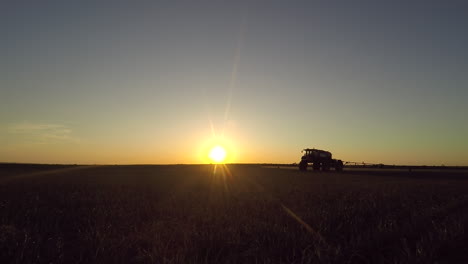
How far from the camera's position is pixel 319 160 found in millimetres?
47500

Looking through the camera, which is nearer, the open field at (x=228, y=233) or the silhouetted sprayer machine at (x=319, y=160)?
the open field at (x=228, y=233)

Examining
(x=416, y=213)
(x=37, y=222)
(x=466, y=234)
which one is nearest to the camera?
(x=466, y=234)

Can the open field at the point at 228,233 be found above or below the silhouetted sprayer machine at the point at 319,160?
below

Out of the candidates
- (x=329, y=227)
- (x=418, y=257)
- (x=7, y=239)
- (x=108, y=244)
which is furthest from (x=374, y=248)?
(x=7, y=239)

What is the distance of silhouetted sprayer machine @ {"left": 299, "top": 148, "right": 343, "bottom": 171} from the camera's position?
46.9 m

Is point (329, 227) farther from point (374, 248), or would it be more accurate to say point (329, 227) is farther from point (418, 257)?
point (418, 257)

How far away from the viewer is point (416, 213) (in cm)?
987

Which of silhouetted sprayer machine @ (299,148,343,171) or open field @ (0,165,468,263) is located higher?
silhouetted sprayer machine @ (299,148,343,171)

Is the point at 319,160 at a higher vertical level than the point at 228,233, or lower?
higher

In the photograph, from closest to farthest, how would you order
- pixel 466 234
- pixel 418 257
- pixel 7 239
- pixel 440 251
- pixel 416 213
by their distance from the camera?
pixel 418 257, pixel 440 251, pixel 7 239, pixel 466 234, pixel 416 213

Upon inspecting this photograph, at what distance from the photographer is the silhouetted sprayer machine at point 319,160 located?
4688 centimetres

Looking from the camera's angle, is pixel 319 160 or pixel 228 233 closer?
pixel 228 233

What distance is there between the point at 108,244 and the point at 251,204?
595 centimetres

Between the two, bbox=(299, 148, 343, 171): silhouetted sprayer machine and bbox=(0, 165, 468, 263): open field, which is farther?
bbox=(299, 148, 343, 171): silhouetted sprayer machine
